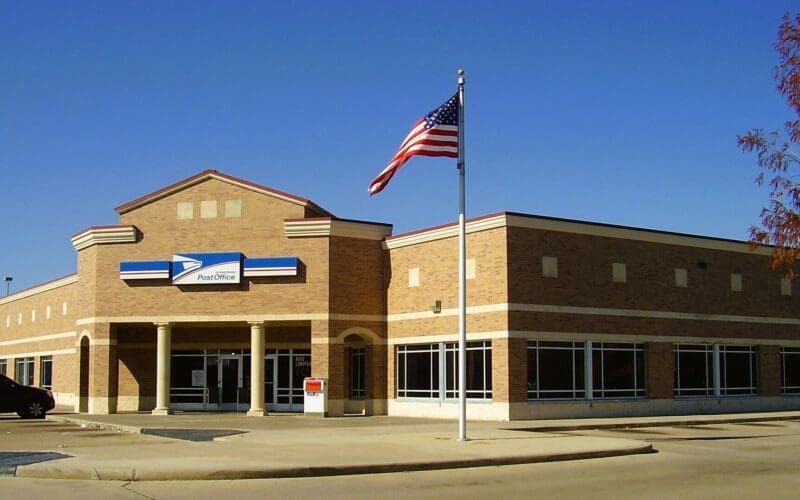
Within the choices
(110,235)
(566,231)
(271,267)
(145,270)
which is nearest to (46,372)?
(110,235)

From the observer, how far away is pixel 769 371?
40406 millimetres

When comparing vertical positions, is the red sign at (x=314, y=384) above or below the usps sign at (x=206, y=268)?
below

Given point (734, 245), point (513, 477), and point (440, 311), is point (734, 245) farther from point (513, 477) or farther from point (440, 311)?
point (513, 477)

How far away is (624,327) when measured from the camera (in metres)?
35.5

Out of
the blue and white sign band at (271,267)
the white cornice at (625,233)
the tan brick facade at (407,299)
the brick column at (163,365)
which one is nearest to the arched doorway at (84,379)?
the tan brick facade at (407,299)

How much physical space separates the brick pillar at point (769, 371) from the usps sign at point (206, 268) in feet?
72.5

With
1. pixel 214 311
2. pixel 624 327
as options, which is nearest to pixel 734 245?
pixel 624 327

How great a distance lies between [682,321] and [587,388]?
18.4 feet

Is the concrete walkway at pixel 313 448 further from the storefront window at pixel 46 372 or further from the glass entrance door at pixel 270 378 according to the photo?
the storefront window at pixel 46 372

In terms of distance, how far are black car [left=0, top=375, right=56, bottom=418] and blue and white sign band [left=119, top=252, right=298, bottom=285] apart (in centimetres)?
566

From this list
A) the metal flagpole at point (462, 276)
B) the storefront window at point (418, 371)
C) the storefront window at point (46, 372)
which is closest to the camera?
the metal flagpole at point (462, 276)

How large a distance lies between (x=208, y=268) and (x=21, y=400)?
8790mm

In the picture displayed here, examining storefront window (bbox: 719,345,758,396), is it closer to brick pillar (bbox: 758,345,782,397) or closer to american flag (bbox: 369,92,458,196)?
brick pillar (bbox: 758,345,782,397)

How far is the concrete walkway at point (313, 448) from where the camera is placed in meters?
17.4
